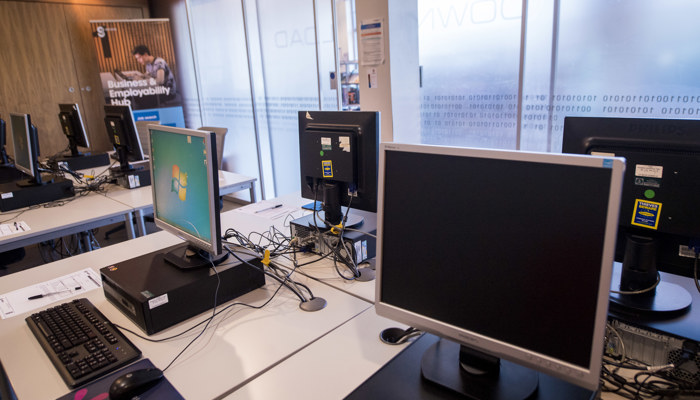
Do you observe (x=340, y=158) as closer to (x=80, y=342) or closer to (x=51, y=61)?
(x=80, y=342)

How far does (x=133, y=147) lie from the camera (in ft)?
10.5

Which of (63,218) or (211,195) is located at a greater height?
(211,195)

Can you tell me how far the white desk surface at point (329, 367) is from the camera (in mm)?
1057

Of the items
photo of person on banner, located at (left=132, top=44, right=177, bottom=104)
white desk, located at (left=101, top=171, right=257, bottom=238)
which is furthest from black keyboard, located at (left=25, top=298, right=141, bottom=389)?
photo of person on banner, located at (left=132, top=44, right=177, bottom=104)

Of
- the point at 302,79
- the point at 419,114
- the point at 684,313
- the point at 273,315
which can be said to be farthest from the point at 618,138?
the point at 302,79

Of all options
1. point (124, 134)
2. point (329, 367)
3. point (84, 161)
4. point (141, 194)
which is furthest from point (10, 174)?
point (329, 367)

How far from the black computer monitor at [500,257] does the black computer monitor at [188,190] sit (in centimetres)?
60

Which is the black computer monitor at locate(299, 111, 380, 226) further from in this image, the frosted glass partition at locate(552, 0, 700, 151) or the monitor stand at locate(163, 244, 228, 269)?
the frosted glass partition at locate(552, 0, 700, 151)

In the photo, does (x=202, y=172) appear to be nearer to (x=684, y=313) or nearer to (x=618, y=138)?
(x=618, y=138)

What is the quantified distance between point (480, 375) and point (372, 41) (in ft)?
9.89

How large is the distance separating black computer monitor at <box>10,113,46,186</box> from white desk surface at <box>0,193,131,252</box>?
25 cm

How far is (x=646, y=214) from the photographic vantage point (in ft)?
3.67

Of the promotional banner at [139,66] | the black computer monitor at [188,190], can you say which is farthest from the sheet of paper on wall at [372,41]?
the promotional banner at [139,66]

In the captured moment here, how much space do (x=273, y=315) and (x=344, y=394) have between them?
0.45m
